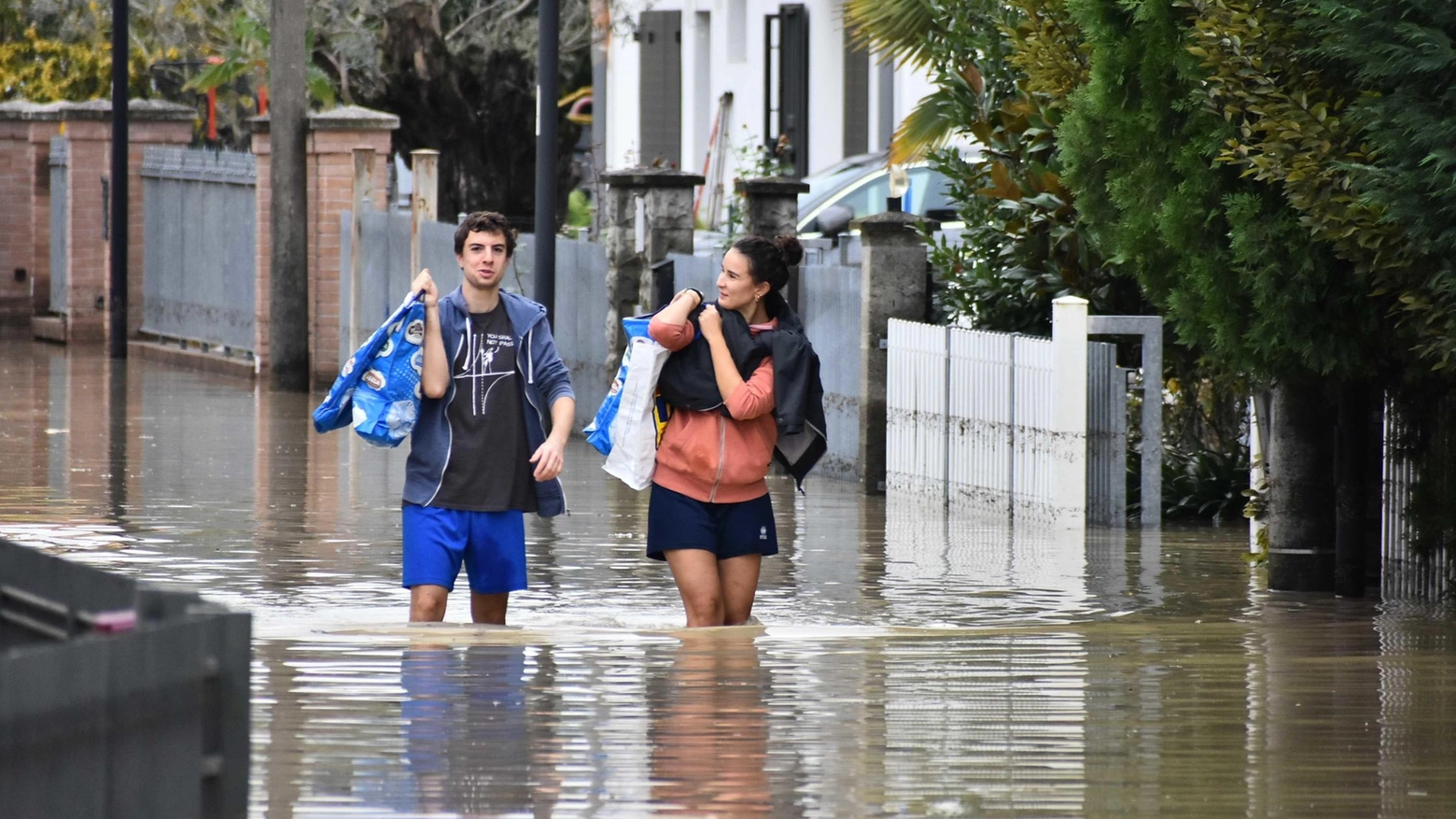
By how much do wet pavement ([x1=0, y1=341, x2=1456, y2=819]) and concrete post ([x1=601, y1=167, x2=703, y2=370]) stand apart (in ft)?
14.6

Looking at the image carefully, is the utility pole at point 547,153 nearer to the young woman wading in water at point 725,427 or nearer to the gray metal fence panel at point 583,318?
the gray metal fence panel at point 583,318

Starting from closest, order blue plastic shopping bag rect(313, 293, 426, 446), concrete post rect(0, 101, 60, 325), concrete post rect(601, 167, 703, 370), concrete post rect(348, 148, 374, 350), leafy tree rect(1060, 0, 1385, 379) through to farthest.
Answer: blue plastic shopping bag rect(313, 293, 426, 446) < leafy tree rect(1060, 0, 1385, 379) < concrete post rect(601, 167, 703, 370) < concrete post rect(348, 148, 374, 350) < concrete post rect(0, 101, 60, 325)

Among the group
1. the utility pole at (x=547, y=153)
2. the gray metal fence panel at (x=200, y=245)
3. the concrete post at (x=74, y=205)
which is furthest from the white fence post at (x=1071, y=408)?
the concrete post at (x=74, y=205)

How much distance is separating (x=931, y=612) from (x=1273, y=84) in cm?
240

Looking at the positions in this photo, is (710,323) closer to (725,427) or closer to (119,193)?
(725,427)

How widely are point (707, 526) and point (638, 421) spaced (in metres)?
0.42

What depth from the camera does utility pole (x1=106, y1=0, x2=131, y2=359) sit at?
2562cm

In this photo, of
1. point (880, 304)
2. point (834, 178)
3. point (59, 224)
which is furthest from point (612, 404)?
point (59, 224)

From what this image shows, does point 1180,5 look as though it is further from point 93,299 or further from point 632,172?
point 93,299

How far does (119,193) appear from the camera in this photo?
86.2 feet

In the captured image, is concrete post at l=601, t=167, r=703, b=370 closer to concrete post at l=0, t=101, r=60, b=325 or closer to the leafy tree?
the leafy tree

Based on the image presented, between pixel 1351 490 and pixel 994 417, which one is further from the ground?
pixel 994 417

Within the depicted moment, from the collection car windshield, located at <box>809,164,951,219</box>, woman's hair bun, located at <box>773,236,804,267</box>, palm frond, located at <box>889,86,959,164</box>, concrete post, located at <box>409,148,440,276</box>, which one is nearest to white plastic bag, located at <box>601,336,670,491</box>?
woman's hair bun, located at <box>773,236,804,267</box>

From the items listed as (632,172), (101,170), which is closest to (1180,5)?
(632,172)
